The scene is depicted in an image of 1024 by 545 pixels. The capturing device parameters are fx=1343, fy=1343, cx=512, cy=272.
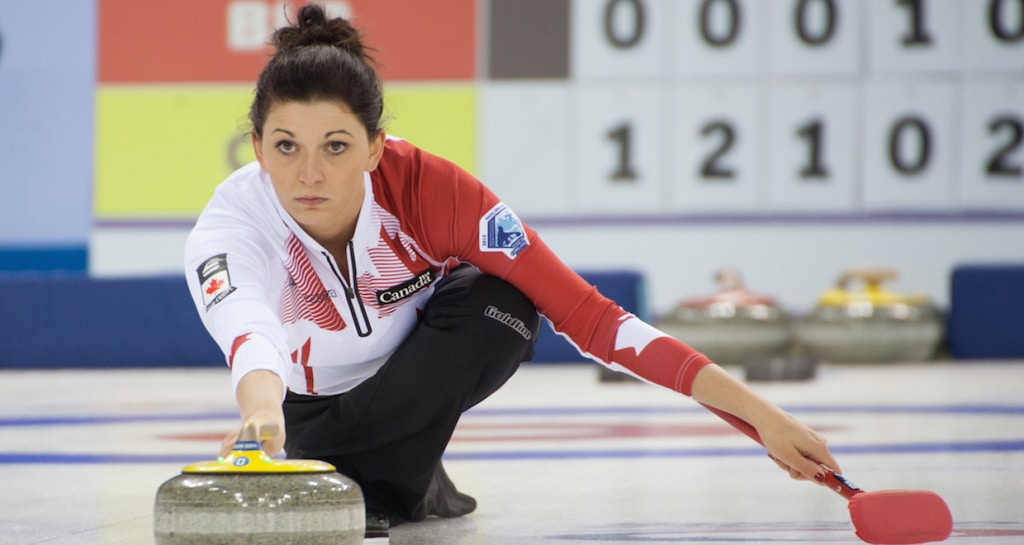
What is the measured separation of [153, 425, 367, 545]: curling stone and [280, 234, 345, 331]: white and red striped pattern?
617mm

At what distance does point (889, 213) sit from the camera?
29.7 ft

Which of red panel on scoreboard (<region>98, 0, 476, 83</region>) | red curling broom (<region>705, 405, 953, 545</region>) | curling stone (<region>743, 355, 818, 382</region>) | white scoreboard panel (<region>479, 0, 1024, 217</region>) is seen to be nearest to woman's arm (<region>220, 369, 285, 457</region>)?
red curling broom (<region>705, 405, 953, 545</region>)

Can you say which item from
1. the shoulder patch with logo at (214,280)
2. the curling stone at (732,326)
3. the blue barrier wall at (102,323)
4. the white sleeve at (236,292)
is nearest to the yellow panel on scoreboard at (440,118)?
the blue barrier wall at (102,323)

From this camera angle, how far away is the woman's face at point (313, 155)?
2070 millimetres

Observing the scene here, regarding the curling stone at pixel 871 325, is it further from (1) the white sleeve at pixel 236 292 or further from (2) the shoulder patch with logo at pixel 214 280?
(2) the shoulder patch with logo at pixel 214 280

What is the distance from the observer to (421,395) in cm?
238

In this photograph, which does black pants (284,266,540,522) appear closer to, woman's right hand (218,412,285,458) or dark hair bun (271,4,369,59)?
dark hair bun (271,4,369,59)

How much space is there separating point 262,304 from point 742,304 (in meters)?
6.73

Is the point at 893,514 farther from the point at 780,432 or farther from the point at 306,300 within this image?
the point at 306,300

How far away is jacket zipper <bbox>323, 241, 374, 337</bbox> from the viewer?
7.57ft

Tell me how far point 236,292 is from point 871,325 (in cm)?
705

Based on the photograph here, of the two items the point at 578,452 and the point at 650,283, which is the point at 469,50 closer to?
the point at 650,283

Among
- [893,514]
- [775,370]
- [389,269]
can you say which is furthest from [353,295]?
[775,370]

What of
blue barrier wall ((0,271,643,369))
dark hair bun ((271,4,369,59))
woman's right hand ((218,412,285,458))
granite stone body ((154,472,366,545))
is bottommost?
blue barrier wall ((0,271,643,369))
